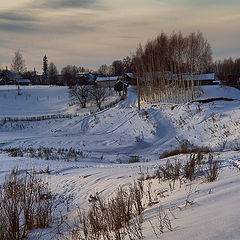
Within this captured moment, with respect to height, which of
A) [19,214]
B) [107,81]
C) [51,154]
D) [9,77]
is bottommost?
[51,154]

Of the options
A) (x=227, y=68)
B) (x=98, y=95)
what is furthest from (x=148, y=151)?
(x=227, y=68)

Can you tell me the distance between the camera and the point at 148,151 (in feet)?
70.7

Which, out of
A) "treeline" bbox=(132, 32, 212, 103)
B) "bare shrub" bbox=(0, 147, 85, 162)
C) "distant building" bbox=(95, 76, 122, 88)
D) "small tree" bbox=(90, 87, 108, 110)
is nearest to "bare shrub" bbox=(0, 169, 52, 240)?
"bare shrub" bbox=(0, 147, 85, 162)

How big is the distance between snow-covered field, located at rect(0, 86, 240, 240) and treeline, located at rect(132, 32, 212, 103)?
211 inches

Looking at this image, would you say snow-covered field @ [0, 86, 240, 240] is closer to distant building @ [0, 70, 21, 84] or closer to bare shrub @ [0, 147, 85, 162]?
bare shrub @ [0, 147, 85, 162]

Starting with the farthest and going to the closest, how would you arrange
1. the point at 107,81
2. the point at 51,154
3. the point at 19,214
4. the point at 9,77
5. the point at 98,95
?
the point at 9,77, the point at 107,81, the point at 98,95, the point at 51,154, the point at 19,214

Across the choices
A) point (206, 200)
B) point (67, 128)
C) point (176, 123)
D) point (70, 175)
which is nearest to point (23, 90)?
point (67, 128)

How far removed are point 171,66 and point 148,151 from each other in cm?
2321

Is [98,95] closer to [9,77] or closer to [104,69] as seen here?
[9,77]

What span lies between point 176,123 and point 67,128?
46.0 ft

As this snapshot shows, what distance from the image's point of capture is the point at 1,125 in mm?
39250

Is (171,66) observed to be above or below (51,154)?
above

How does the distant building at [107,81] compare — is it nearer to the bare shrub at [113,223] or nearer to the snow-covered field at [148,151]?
the snow-covered field at [148,151]

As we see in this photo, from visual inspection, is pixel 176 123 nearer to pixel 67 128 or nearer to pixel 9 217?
pixel 67 128
